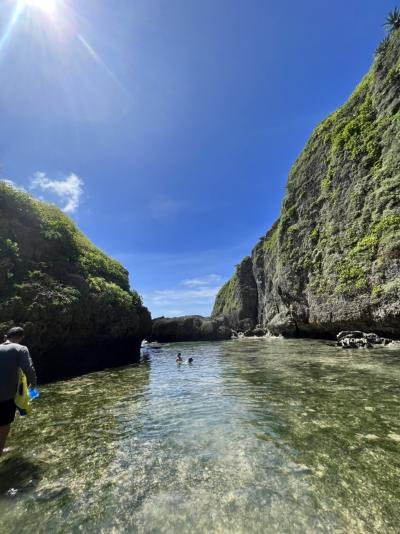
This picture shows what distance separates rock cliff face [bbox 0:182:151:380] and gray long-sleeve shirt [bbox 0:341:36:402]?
1193 cm

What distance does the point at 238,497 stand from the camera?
5227 millimetres

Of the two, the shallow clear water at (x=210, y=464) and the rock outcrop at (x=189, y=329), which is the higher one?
the rock outcrop at (x=189, y=329)

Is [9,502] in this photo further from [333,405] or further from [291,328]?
[291,328]

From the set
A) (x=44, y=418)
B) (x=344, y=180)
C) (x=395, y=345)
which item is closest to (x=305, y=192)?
(x=344, y=180)

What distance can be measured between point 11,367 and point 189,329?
62725 mm

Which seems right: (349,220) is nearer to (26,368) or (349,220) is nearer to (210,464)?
(210,464)

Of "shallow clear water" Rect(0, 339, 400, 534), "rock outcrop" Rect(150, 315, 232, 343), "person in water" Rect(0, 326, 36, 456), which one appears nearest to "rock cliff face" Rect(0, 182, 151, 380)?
"shallow clear water" Rect(0, 339, 400, 534)

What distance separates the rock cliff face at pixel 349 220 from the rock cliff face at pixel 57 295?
23.9 metres

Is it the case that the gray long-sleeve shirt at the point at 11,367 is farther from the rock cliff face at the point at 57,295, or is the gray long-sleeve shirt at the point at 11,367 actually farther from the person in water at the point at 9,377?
the rock cliff face at the point at 57,295

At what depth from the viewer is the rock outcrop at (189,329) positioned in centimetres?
6750

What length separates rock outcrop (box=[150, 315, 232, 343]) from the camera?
67.5m

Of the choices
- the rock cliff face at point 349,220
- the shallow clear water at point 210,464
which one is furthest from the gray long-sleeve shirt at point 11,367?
the rock cliff face at point 349,220

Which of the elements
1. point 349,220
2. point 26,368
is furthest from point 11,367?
point 349,220

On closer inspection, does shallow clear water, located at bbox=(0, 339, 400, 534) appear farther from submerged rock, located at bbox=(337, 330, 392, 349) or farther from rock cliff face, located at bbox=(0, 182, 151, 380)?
submerged rock, located at bbox=(337, 330, 392, 349)
